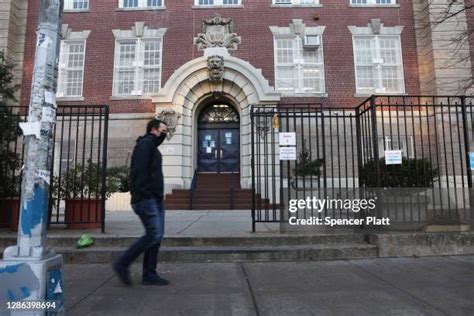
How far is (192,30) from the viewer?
17500 millimetres

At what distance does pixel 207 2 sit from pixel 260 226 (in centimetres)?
1231

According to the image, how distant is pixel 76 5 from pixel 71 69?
3048 mm

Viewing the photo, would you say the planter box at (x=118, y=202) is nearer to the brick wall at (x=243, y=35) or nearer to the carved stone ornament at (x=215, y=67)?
the brick wall at (x=243, y=35)

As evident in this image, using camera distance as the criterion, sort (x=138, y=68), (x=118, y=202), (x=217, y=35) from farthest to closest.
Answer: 1. (x=138, y=68)
2. (x=217, y=35)
3. (x=118, y=202)

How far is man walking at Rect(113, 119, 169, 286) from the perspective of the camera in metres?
5.01

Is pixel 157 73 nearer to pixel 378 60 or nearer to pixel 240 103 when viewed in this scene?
pixel 240 103

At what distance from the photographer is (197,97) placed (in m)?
17.2

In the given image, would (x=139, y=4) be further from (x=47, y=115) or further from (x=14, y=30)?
(x=47, y=115)

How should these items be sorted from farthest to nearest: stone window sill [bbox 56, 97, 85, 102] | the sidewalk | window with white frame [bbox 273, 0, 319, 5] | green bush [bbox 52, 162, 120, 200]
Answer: window with white frame [bbox 273, 0, 319, 5]
stone window sill [bbox 56, 97, 85, 102]
green bush [bbox 52, 162, 120, 200]
the sidewalk

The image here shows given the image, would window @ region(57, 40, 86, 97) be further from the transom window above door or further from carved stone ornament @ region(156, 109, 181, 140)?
the transom window above door

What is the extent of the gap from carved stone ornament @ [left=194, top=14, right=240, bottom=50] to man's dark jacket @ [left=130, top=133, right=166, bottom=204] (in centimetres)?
1273

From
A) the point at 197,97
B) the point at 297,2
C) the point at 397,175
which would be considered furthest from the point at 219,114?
the point at 397,175

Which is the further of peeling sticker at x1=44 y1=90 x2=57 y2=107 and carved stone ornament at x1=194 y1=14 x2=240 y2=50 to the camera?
carved stone ornament at x1=194 y1=14 x2=240 y2=50

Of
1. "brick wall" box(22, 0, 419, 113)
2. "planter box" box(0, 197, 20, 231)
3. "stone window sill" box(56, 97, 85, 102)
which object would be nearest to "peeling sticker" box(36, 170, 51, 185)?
"planter box" box(0, 197, 20, 231)
